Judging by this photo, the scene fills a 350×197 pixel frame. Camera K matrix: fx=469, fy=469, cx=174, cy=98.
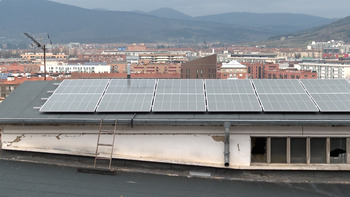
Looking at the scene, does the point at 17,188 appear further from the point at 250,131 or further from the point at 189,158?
the point at 250,131

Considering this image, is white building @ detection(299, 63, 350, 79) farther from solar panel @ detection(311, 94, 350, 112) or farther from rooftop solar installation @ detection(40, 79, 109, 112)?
rooftop solar installation @ detection(40, 79, 109, 112)

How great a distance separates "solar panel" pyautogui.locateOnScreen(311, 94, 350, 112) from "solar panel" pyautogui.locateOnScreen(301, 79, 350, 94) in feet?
0.85

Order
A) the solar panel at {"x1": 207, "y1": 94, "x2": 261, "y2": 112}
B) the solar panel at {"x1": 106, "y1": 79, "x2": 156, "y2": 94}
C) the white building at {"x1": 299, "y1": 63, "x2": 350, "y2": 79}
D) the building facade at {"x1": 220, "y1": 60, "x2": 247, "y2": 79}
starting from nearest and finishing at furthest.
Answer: the solar panel at {"x1": 207, "y1": 94, "x2": 261, "y2": 112} < the solar panel at {"x1": 106, "y1": 79, "x2": 156, "y2": 94} < the building facade at {"x1": 220, "y1": 60, "x2": 247, "y2": 79} < the white building at {"x1": 299, "y1": 63, "x2": 350, "y2": 79}

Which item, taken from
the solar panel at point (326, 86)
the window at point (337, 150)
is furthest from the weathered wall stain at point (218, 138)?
the solar panel at point (326, 86)

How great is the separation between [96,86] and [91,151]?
2.00m

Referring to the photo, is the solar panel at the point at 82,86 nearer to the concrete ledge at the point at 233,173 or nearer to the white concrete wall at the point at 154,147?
the white concrete wall at the point at 154,147

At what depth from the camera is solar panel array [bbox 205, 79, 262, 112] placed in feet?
27.7

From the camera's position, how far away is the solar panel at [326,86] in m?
9.41

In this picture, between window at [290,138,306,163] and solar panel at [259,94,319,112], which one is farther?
solar panel at [259,94,319,112]

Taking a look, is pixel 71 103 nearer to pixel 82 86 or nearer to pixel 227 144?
pixel 82 86

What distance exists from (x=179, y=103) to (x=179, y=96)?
0.41m

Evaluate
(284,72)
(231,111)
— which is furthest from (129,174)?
(284,72)

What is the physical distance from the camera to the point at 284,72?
116 metres

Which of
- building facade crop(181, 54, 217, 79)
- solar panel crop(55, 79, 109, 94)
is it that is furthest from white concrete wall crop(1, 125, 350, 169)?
building facade crop(181, 54, 217, 79)
